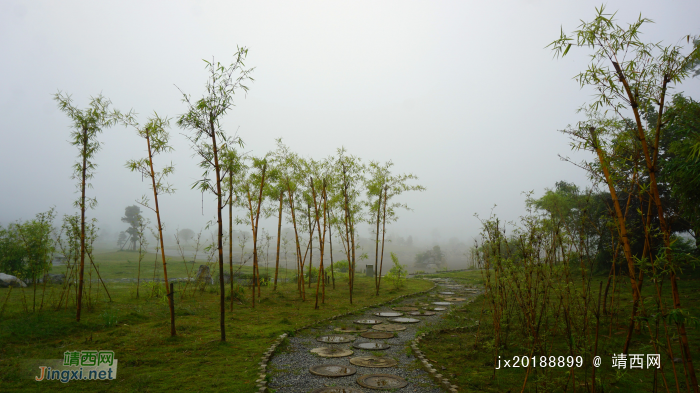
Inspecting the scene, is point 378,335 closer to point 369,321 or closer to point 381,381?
point 369,321

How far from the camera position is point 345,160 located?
13.4 m

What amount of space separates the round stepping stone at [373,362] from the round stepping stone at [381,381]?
503 mm

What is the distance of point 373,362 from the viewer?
588 cm

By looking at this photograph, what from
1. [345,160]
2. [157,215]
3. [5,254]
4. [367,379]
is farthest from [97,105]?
[5,254]

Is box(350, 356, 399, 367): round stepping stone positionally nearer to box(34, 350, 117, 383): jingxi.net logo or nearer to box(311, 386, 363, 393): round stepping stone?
box(311, 386, 363, 393): round stepping stone

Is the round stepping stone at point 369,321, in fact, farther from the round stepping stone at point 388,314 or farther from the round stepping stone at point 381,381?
the round stepping stone at point 381,381

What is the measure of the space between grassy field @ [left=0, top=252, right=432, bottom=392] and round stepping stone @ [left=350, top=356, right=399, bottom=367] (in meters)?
1.70

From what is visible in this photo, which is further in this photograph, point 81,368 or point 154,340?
point 154,340

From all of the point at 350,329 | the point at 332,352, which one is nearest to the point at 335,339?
the point at 332,352

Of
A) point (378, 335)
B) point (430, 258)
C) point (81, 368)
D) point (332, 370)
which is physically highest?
point (81, 368)

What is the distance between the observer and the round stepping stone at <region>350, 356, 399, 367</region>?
573cm

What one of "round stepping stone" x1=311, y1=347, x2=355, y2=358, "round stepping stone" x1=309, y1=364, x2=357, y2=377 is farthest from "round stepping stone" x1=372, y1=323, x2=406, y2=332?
"round stepping stone" x1=309, y1=364, x2=357, y2=377

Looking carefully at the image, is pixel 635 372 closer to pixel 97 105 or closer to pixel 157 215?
pixel 157 215

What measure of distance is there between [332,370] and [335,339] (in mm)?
2029
